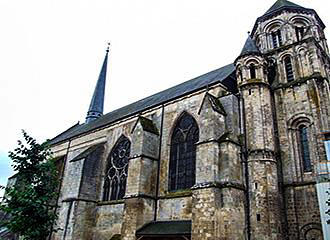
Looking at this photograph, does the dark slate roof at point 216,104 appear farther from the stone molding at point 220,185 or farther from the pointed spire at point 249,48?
the stone molding at point 220,185

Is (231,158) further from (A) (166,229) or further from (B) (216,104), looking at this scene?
(A) (166,229)

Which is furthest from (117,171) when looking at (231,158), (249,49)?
(249,49)

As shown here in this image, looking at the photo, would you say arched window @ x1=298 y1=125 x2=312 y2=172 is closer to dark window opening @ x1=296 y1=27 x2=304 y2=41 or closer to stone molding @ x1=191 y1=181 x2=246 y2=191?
stone molding @ x1=191 y1=181 x2=246 y2=191

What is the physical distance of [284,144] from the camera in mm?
14602

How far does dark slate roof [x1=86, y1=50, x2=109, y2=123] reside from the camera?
1415 inches

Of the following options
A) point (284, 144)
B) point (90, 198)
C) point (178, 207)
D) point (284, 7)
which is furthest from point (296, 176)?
point (90, 198)

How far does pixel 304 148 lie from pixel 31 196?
12.5 metres

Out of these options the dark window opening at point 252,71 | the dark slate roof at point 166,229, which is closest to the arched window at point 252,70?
the dark window opening at point 252,71

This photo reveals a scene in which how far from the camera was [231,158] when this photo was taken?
1326 centimetres

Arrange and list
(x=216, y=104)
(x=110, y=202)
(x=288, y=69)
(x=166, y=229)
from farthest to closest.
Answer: (x=110, y=202), (x=288, y=69), (x=216, y=104), (x=166, y=229)

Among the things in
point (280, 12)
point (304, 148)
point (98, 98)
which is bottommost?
point (304, 148)

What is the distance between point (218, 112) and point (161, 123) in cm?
479

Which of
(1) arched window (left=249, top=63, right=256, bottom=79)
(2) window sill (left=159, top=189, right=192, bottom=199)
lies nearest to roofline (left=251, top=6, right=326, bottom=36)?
(1) arched window (left=249, top=63, right=256, bottom=79)

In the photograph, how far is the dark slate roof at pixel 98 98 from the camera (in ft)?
118
